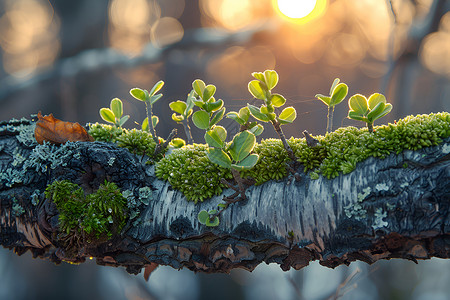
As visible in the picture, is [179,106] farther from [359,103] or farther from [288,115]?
[359,103]

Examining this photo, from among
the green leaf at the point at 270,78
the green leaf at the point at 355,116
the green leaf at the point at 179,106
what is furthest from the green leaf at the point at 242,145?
the green leaf at the point at 179,106

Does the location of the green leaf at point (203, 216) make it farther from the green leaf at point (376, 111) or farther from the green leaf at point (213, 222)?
the green leaf at point (376, 111)

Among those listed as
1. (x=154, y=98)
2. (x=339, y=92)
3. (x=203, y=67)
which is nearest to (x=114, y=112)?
(x=154, y=98)

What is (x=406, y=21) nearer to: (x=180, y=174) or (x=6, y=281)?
(x=180, y=174)

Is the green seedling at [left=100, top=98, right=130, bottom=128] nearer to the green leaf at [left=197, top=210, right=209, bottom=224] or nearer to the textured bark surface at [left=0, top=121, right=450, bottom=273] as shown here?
the textured bark surface at [left=0, top=121, right=450, bottom=273]

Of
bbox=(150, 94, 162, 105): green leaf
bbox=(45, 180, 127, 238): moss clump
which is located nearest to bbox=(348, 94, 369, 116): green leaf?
bbox=(150, 94, 162, 105): green leaf

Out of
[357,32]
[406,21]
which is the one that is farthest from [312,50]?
[406,21]
